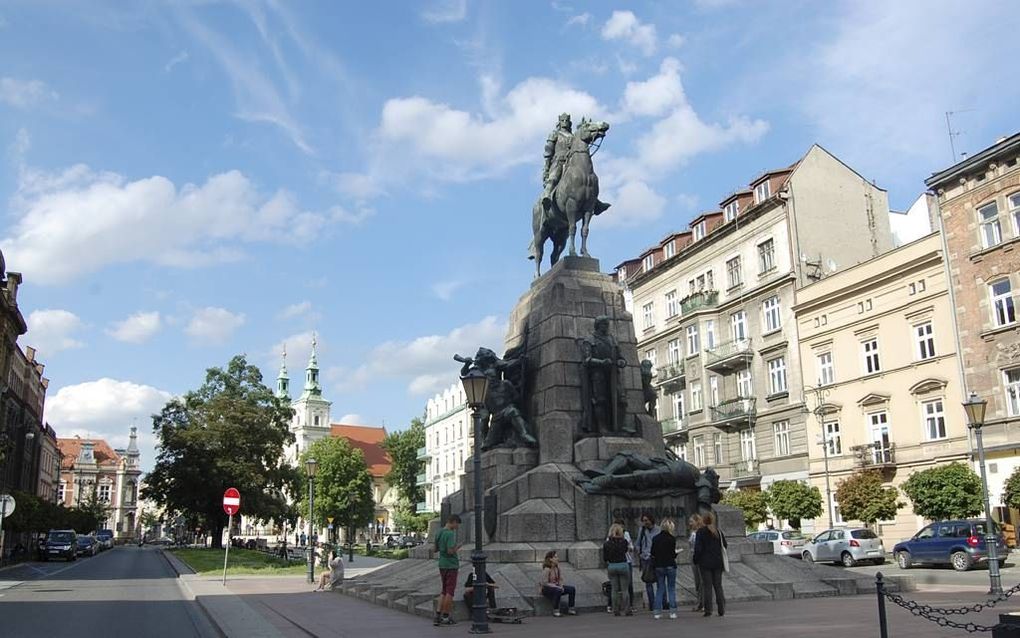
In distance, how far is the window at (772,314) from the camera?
45.3 metres

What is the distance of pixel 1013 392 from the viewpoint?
32.4 metres

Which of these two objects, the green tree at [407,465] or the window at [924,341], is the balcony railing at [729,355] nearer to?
the window at [924,341]

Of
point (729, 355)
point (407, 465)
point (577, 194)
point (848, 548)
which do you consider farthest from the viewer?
point (407, 465)

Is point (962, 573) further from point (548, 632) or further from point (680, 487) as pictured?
point (548, 632)

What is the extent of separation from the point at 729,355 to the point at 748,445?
4.92 meters

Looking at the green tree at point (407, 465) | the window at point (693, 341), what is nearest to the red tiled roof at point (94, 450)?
the green tree at point (407, 465)

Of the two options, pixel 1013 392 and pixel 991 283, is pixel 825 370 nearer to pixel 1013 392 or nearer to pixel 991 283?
pixel 991 283

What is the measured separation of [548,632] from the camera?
11.2 m

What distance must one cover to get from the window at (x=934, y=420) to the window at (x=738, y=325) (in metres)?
12.2

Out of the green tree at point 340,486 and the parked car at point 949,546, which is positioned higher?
the green tree at point 340,486

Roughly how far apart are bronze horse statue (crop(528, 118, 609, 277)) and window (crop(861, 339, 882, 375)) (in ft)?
75.7

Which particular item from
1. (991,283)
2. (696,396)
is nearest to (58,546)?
(696,396)

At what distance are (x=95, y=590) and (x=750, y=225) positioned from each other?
3638cm

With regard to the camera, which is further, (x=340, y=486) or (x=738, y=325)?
(x=340, y=486)
